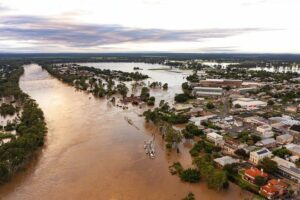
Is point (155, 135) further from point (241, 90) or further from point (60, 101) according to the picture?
point (241, 90)

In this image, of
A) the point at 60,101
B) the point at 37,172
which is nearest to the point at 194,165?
the point at 37,172

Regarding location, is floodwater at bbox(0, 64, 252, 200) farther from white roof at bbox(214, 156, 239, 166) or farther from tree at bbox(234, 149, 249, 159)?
tree at bbox(234, 149, 249, 159)

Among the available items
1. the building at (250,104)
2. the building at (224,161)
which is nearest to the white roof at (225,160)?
the building at (224,161)

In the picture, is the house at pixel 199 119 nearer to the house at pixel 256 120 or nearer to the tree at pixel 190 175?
the house at pixel 256 120

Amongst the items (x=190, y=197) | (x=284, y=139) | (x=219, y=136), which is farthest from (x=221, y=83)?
(x=190, y=197)

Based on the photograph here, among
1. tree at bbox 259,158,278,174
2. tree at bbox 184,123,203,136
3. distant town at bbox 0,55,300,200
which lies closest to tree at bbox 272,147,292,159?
distant town at bbox 0,55,300,200
